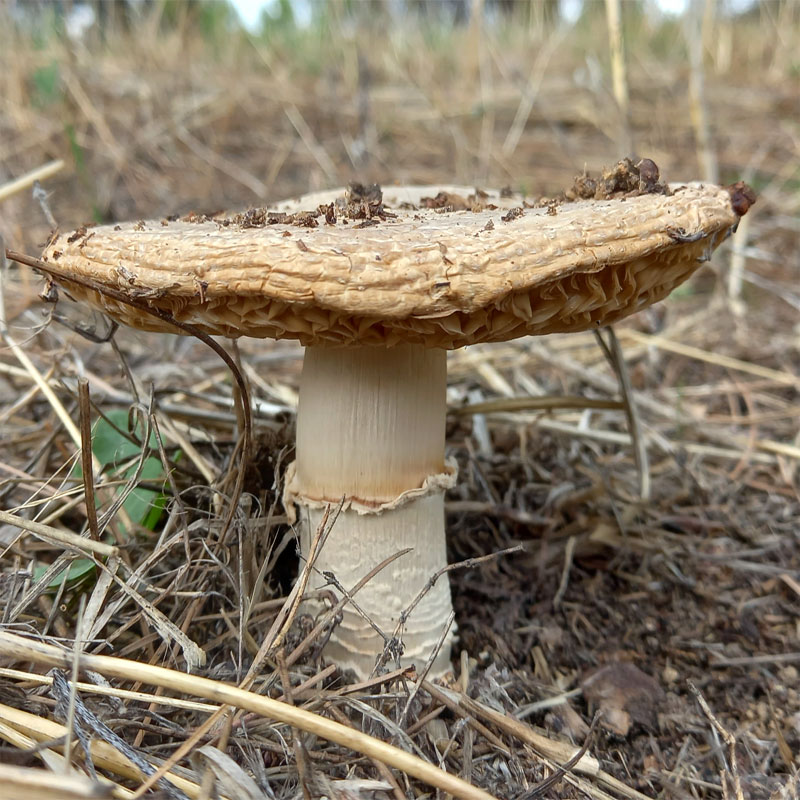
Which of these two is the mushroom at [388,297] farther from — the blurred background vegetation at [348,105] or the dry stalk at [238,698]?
the blurred background vegetation at [348,105]

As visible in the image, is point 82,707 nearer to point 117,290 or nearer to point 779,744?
point 117,290

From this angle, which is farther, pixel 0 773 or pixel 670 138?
pixel 670 138

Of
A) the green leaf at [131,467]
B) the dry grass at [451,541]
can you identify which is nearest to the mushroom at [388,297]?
the dry grass at [451,541]

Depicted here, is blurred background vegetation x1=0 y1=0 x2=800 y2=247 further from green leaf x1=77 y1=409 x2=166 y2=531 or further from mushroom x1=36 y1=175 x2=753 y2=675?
mushroom x1=36 y1=175 x2=753 y2=675

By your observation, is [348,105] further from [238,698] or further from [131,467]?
[238,698]

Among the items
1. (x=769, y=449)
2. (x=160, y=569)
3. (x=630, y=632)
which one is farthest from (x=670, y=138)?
(x=160, y=569)

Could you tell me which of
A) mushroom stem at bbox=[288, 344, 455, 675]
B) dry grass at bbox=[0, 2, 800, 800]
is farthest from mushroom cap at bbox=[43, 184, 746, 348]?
dry grass at bbox=[0, 2, 800, 800]
